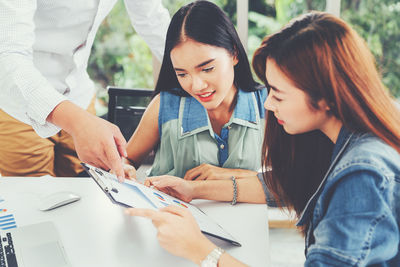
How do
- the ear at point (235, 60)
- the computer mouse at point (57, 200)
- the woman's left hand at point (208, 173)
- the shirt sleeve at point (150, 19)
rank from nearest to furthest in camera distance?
the computer mouse at point (57, 200), the woman's left hand at point (208, 173), the ear at point (235, 60), the shirt sleeve at point (150, 19)

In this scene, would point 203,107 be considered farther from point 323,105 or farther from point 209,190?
point 323,105

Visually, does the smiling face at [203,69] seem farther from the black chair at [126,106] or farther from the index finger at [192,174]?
the black chair at [126,106]

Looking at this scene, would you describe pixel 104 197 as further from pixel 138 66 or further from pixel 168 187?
pixel 138 66

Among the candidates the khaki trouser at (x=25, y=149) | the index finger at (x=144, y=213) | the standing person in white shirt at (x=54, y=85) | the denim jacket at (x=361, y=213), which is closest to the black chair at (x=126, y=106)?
the standing person in white shirt at (x=54, y=85)

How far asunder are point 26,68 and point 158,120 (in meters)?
0.51

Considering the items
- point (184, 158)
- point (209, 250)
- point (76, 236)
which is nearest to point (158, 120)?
point (184, 158)

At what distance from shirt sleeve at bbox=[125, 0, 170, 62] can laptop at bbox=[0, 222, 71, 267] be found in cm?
107

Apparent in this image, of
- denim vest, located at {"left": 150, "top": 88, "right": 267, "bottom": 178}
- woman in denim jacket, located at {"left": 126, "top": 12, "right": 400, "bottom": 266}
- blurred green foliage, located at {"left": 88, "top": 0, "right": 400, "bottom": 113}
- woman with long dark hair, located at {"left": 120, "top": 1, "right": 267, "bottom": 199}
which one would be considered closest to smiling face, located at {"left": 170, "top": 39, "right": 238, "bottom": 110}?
woman with long dark hair, located at {"left": 120, "top": 1, "right": 267, "bottom": 199}

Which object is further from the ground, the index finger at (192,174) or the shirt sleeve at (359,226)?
the shirt sleeve at (359,226)

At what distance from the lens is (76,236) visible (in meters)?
1.03

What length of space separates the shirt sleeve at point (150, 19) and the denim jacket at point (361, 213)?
1.26 metres

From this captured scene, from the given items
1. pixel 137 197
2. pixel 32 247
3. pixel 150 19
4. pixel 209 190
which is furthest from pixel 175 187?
pixel 150 19

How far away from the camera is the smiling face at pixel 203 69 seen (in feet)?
4.31

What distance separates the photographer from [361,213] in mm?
712
